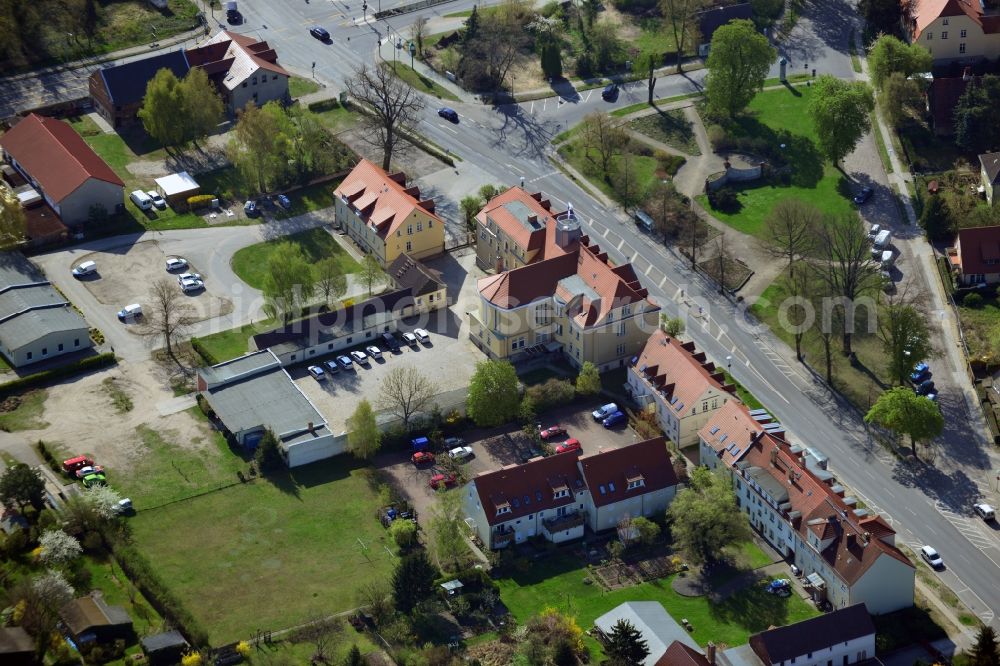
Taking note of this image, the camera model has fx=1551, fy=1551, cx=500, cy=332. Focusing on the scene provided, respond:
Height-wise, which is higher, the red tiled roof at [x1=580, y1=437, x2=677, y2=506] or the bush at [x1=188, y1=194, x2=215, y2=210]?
the bush at [x1=188, y1=194, x2=215, y2=210]

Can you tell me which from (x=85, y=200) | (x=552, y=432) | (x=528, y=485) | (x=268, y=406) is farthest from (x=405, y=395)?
(x=85, y=200)

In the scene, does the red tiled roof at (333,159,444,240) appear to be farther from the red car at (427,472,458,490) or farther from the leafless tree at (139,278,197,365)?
the red car at (427,472,458,490)

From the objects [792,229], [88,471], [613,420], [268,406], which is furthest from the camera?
[792,229]

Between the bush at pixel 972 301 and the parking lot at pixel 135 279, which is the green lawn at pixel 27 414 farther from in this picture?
the bush at pixel 972 301

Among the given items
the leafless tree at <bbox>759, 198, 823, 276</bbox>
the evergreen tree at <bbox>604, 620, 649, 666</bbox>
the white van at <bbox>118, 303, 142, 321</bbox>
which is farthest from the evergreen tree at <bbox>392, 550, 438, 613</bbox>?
the leafless tree at <bbox>759, 198, 823, 276</bbox>

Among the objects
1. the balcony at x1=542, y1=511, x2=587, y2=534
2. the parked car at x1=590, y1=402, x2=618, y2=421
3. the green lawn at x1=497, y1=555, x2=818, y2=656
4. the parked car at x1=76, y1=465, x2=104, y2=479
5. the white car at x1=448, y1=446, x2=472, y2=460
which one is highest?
the parked car at x1=76, y1=465, x2=104, y2=479

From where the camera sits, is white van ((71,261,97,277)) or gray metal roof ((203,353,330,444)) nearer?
gray metal roof ((203,353,330,444))

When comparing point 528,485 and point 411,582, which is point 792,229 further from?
point 411,582
